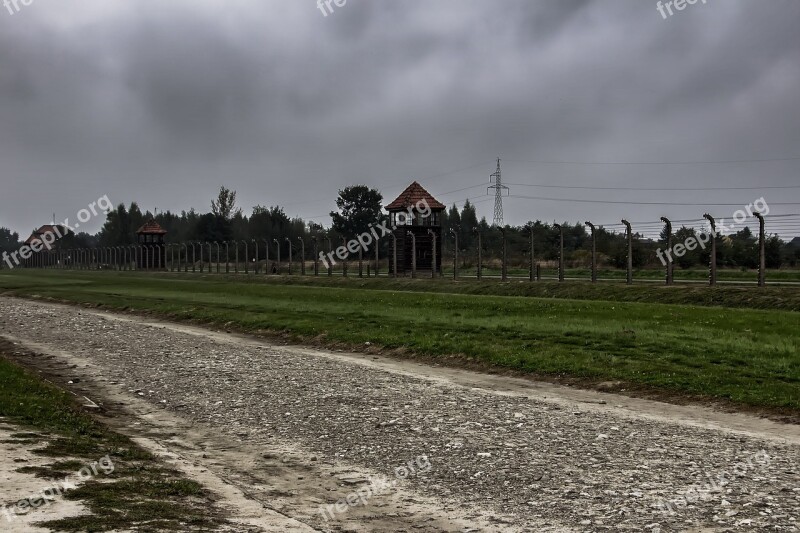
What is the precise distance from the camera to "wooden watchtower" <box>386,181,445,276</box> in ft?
227

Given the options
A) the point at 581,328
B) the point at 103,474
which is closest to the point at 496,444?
the point at 103,474

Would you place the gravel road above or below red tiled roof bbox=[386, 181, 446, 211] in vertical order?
below

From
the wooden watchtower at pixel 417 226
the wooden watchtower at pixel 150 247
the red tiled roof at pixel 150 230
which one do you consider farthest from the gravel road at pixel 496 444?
the red tiled roof at pixel 150 230

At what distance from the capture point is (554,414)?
14.4m

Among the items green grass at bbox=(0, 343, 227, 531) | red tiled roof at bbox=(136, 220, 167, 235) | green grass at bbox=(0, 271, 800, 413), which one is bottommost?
green grass at bbox=(0, 343, 227, 531)

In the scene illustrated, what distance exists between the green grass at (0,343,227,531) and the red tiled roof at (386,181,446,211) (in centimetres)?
5732

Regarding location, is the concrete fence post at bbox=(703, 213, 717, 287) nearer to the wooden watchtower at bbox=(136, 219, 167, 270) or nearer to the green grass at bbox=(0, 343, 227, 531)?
the green grass at bbox=(0, 343, 227, 531)

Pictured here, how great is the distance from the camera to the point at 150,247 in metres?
125

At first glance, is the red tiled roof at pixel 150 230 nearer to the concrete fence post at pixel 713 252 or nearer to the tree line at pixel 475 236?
the tree line at pixel 475 236

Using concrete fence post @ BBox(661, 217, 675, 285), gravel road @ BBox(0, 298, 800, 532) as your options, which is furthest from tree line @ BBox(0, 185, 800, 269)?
gravel road @ BBox(0, 298, 800, 532)

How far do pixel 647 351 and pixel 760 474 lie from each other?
973 centimetres

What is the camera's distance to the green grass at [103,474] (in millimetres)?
7977

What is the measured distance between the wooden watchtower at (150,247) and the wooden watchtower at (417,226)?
209 ft

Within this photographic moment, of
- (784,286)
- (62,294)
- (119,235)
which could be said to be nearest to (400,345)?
(784,286)
